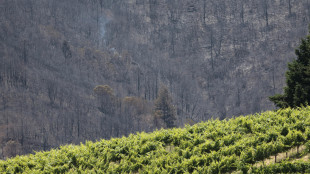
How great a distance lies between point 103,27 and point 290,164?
86099 millimetres

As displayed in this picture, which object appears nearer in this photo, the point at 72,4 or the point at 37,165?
the point at 37,165

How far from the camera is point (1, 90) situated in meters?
64.1

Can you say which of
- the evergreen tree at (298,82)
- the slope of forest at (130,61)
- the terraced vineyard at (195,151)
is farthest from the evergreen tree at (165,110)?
the terraced vineyard at (195,151)

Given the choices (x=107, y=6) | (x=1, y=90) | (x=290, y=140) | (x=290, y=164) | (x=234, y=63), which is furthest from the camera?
(x=107, y=6)

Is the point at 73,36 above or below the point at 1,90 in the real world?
above

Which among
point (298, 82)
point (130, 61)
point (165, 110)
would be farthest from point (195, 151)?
point (130, 61)

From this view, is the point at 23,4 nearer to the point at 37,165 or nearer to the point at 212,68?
the point at 212,68

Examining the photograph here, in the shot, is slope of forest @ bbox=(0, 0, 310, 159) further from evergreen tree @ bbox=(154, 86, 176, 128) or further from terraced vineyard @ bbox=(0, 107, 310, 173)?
terraced vineyard @ bbox=(0, 107, 310, 173)

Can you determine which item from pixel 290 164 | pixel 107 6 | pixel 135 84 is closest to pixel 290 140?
pixel 290 164

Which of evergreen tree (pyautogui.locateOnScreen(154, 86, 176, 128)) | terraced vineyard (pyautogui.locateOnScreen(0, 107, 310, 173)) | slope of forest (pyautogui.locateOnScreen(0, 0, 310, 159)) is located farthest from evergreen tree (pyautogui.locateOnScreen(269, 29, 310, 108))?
slope of forest (pyautogui.locateOnScreen(0, 0, 310, 159))

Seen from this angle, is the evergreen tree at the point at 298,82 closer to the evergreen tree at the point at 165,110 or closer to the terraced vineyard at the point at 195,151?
the terraced vineyard at the point at 195,151

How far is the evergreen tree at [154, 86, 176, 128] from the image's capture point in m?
65.6

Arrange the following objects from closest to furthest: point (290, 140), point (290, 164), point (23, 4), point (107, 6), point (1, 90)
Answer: point (290, 164), point (290, 140), point (1, 90), point (23, 4), point (107, 6)

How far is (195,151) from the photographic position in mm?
9328
